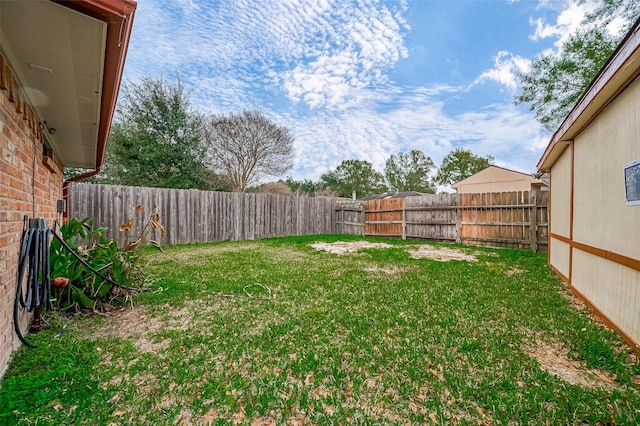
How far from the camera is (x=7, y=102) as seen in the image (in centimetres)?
179

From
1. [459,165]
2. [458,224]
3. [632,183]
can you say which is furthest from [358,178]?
[632,183]

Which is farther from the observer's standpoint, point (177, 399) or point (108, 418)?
point (177, 399)

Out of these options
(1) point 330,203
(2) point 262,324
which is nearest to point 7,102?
(2) point 262,324

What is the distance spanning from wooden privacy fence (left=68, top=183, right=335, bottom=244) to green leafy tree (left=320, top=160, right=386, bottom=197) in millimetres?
21416

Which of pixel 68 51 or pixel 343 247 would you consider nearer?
pixel 68 51

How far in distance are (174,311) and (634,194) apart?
413cm

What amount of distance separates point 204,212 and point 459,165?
2709 cm

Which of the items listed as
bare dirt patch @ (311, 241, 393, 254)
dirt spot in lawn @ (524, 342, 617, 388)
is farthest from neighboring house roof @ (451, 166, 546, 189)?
dirt spot in lawn @ (524, 342, 617, 388)

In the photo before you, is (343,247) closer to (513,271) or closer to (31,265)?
(513,271)

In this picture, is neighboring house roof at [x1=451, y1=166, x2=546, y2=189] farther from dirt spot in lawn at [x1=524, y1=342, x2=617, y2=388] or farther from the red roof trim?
the red roof trim

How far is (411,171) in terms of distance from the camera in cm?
3197

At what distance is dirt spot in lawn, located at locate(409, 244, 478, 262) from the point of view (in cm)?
577

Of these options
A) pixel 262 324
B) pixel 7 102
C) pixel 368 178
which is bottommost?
pixel 262 324

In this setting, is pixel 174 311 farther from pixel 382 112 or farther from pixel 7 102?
pixel 382 112
